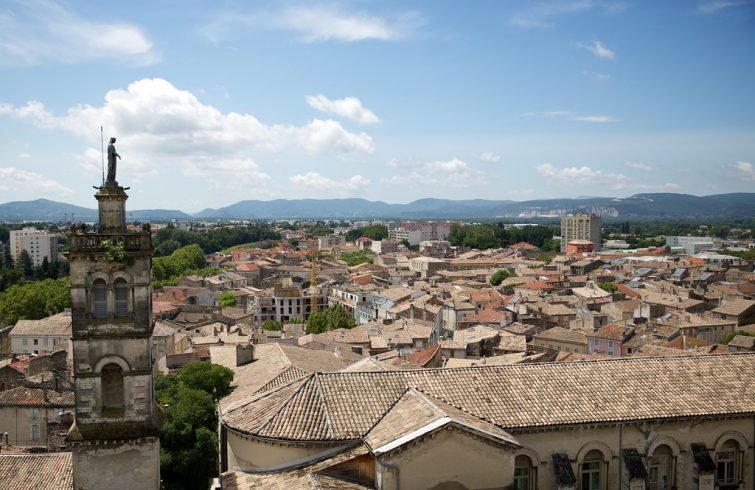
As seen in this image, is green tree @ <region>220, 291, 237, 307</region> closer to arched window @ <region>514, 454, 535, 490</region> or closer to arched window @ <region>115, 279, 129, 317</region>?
arched window @ <region>115, 279, 129, 317</region>

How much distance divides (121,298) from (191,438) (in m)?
14.3

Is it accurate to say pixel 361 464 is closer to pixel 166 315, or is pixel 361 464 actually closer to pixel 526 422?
pixel 526 422

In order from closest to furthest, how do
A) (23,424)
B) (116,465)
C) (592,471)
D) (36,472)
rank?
(116,465) → (592,471) → (36,472) → (23,424)

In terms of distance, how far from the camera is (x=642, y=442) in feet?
80.6

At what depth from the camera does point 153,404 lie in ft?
75.9

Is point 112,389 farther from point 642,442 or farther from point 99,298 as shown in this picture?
point 642,442

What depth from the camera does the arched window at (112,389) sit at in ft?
75.2

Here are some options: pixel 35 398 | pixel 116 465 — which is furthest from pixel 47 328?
pixel 116 465

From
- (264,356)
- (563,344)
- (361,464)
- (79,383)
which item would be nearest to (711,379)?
Answer: (361,464)

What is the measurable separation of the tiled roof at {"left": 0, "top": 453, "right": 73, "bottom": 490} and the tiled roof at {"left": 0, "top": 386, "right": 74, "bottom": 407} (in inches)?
520

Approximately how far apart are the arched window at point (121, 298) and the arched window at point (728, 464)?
70.1 feet

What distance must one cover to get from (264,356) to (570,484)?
2537 centimetres

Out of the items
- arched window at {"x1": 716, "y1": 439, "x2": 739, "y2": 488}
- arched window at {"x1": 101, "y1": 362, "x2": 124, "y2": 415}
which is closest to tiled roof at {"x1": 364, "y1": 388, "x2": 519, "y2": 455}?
arched window at {"x1": 101, "y1": 362, "x2": 124, "y2": 415}

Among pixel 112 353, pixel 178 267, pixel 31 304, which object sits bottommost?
pixel 31 304
